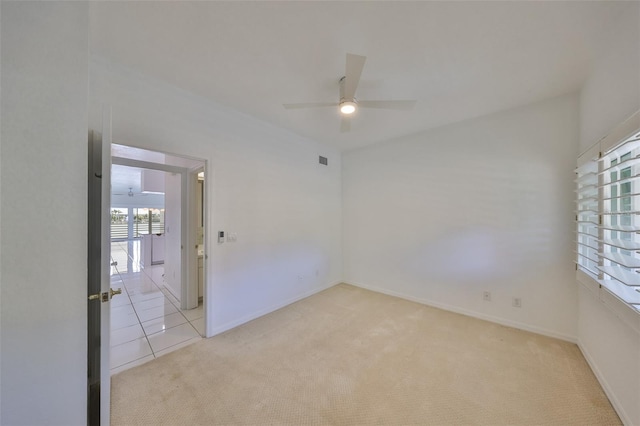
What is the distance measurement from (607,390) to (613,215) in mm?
1359

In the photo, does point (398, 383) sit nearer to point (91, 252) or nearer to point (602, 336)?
point (602, 336)

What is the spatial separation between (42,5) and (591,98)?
3859 mm

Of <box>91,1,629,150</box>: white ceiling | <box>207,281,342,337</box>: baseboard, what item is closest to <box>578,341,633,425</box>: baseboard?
<box>91,1,629,150</box>: white ceiling

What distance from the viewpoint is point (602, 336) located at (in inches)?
71.9

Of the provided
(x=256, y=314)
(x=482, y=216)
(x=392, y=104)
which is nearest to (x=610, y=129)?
(x=482, y=216)

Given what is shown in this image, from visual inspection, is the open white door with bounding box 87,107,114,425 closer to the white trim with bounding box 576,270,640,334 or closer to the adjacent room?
the adjacent room

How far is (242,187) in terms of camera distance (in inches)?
115

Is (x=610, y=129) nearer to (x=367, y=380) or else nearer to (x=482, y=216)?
(x=482, y=216)

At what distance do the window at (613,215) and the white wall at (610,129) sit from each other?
180 millimetres

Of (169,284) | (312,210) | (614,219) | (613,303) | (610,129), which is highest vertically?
(610,129)

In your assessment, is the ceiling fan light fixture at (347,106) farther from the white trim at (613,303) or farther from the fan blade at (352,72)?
the white trim at (613,303)

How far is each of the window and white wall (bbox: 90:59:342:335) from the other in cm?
316

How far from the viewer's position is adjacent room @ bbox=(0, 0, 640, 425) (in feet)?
3.18

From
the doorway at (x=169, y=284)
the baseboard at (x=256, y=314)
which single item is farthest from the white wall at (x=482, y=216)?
the doorway at (x=169, y=284)
